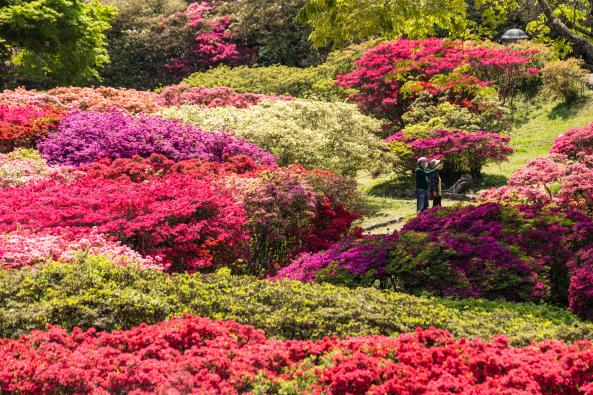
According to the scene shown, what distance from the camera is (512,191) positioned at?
11.1m

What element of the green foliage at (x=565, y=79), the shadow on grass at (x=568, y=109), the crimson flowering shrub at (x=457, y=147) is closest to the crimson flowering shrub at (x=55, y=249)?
the crimson flowering shrub at (x=457, y=147)

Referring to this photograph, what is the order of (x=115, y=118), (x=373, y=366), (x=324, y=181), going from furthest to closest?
(x=115, y=118) → (x=324, y=181) → (x=373, y=366)

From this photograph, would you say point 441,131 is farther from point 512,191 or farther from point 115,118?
point 115,118

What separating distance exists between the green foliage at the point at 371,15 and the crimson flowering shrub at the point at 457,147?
20.0 feet

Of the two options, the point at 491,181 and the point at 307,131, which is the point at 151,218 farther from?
the point at 491,181

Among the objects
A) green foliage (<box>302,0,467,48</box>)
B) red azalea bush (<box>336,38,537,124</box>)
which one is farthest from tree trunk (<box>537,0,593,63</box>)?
red azalea bush (<box>336,38,537,124</box>)

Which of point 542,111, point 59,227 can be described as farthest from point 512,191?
point 542,111

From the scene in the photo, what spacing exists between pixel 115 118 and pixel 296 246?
645 cm

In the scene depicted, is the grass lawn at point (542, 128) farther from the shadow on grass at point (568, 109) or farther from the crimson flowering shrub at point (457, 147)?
the crimson flowering shrub at point (457, 147)

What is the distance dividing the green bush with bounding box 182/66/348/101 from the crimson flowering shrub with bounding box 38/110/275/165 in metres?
9.45

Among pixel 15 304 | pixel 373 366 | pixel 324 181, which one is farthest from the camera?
pixel 324 181

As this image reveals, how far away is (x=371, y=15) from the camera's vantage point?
10211 mm

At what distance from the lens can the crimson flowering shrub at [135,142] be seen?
13.2 metres

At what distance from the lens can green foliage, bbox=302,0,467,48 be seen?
1008cm
